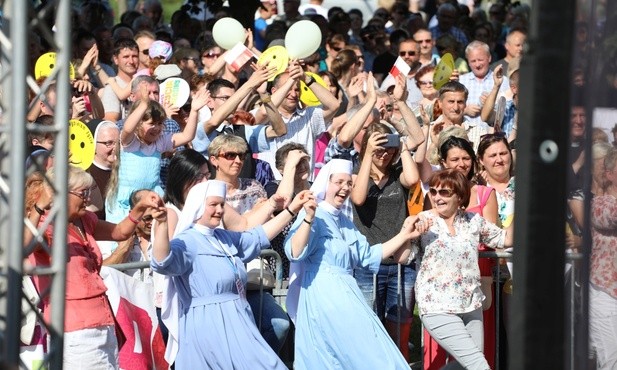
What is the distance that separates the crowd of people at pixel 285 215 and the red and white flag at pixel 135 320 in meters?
0.13

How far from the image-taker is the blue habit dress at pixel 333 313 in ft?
25.9

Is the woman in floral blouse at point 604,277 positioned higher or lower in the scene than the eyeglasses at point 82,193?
lower

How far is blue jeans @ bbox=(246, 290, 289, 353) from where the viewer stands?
8320 mm

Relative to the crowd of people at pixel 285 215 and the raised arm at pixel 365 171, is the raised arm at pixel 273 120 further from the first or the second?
the raised arm at pixel 365 171

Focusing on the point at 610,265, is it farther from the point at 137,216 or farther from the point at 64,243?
the point at 137,216

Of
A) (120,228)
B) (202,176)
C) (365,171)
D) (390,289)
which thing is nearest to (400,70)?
(365,171)

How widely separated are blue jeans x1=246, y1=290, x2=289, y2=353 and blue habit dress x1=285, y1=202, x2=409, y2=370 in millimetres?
196

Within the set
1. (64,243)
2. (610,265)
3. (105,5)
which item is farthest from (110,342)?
(105,5)

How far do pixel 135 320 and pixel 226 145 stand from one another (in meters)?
1.51

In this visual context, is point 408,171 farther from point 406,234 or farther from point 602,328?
point 602,328

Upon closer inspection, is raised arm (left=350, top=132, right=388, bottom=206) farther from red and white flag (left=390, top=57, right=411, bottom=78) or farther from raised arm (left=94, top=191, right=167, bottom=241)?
red and white flag (left=390, top=57, right=411, bottom=78)

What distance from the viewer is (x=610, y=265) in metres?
4.16

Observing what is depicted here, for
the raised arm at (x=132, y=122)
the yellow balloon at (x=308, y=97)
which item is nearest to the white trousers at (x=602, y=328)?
the raised arm at (x=132, y=122)

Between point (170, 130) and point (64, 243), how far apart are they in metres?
4.48
